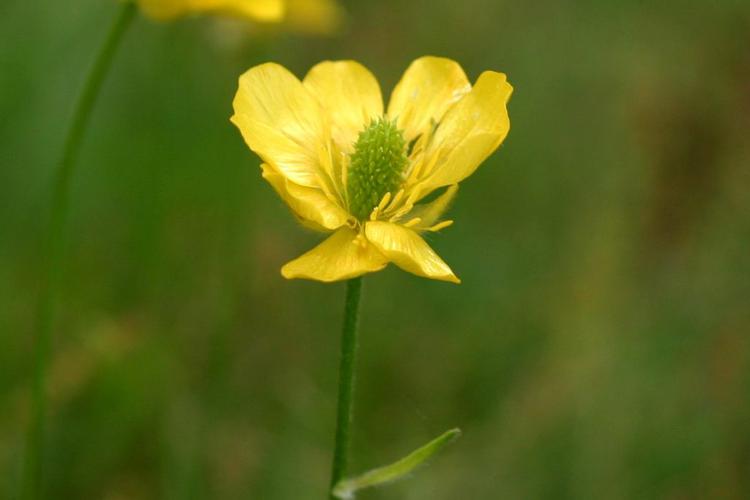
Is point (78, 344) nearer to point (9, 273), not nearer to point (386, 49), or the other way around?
point (9, 273)

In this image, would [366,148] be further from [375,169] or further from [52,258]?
[52,258]

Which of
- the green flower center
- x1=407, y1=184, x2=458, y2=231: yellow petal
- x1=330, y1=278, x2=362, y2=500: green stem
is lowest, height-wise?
x1=330, y1=278, x2=362, y2=500: green stem

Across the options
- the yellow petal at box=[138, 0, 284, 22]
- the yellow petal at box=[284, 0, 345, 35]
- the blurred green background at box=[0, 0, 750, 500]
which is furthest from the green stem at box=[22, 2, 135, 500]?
the yellow petal at box=[284, 0, 345, 35]

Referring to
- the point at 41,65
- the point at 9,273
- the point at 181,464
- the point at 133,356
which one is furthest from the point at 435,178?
the point at 41,65

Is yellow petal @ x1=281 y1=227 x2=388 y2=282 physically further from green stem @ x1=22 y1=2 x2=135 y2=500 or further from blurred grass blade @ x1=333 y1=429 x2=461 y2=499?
green stem @ x1=22 y1=2 x2=135 y2=500

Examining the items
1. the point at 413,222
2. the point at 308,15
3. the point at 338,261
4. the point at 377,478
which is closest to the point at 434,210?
the point at 413,222

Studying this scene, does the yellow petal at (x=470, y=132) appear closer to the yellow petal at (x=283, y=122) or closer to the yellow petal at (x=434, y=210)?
the yellow petal at (x=434, y=210)
